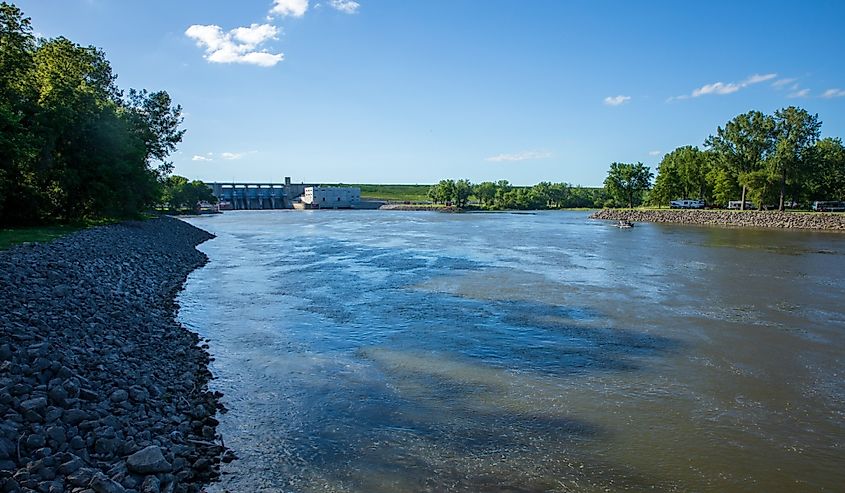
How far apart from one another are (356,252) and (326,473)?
102 ft

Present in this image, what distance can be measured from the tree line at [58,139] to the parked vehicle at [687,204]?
3067 inches

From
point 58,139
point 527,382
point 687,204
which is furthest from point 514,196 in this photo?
point 527,382

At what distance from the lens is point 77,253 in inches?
769

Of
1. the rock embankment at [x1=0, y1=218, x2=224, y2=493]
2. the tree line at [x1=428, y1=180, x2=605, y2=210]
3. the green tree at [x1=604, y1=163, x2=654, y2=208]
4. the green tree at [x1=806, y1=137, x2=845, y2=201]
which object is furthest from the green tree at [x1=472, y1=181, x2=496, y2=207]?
the rock embankment at [x1=0, y1=218, x2=224, y2=493]

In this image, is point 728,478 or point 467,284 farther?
point 467,284

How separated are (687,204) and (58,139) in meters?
84.9

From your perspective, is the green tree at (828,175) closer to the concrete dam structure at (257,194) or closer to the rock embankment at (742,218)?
the rock embankment at (742,218)

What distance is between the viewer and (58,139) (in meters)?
30.0

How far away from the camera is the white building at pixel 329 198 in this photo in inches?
6270

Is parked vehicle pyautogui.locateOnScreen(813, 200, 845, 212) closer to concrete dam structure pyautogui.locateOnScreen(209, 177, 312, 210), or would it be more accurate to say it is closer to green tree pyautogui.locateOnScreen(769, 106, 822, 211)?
green tree pyautogui.locateOnScreen(769, 106, 822, 211)

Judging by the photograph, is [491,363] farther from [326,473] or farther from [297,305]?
[297,305]

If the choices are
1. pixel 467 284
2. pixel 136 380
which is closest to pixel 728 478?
pixel 136 380

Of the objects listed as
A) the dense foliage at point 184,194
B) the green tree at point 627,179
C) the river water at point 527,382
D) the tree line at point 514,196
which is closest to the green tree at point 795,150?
the green tree at point 627,179

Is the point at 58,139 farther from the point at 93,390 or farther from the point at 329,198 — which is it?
the point at 329,198
